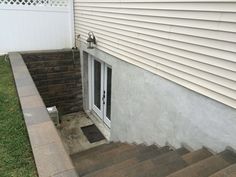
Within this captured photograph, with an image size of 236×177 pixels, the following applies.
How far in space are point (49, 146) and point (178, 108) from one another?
195 cm

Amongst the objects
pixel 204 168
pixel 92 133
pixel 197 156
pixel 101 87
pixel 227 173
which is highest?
pixel 227 173

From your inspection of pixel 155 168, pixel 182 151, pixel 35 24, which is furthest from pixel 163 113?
pixel 35 24

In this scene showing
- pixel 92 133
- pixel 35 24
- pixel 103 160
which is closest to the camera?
pixel 103 160

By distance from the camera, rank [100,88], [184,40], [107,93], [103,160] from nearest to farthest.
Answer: [184,40] → [103,160] → [107,93] → [100,88]

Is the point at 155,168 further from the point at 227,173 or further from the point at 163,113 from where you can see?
the point at 163,113

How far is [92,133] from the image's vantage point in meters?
7.02

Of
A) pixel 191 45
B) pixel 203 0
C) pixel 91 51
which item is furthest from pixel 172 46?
pixel 91 51

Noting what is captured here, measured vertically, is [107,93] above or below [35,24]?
below

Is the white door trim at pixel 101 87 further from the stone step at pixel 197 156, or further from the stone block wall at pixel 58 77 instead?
the stone step at pixel 197 156

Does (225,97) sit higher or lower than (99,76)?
higher

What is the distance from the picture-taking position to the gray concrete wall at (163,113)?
2.95m

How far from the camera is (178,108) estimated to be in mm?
3537

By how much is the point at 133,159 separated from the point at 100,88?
4044 millimetres

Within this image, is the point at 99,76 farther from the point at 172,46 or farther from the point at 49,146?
the point at 49,146
